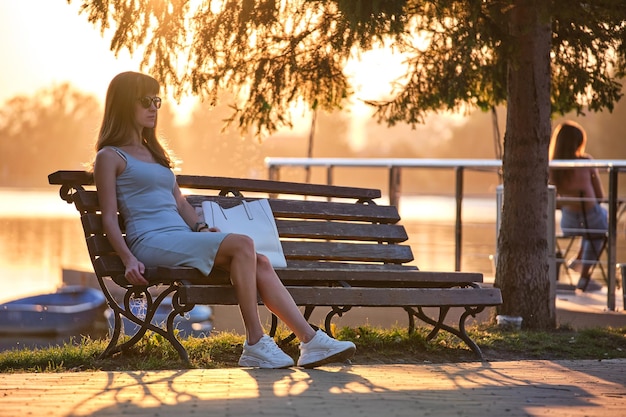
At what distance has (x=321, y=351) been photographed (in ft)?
15.3

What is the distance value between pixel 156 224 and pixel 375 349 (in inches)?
55.1

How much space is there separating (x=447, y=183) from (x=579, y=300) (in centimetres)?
5316

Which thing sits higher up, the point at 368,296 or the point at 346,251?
the point at 346,251

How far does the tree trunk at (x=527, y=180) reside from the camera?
719 centimetres

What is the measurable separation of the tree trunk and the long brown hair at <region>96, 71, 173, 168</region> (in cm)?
288

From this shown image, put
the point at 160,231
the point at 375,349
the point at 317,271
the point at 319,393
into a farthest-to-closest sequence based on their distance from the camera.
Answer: the point at 375,349 < the point at 317,271 < the point at 160,231 < the point at 319,393

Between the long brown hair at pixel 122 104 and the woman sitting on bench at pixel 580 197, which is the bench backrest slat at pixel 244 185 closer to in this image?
the long brown hair at pixel 122 104

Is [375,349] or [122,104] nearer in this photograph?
[122,104]

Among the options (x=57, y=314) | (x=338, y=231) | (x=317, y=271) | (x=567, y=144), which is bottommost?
(x=57, y=314)

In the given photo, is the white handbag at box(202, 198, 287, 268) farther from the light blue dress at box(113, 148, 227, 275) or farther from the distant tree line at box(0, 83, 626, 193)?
the distant tree line at box(0, 83, 626, 193)

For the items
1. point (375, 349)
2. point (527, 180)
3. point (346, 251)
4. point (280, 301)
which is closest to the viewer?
point (280, 301)

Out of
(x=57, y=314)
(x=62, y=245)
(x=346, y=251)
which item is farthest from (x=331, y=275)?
(x=62, y=245)

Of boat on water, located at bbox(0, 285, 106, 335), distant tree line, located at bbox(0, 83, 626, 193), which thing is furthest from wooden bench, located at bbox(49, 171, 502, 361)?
distant tree line, located at bbox(0, 83, 626, 193)

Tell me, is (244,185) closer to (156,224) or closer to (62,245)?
(156,224)
